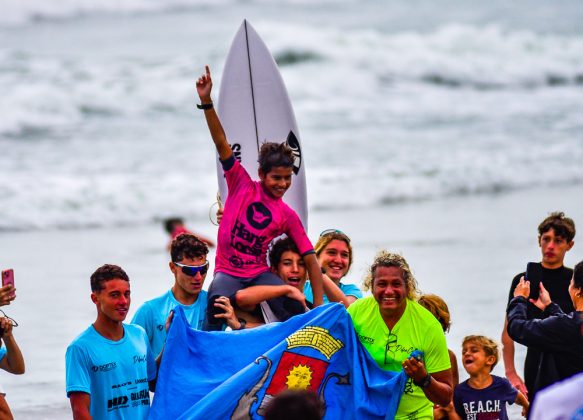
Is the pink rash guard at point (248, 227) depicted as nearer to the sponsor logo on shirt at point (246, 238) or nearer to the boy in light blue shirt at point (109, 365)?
the sponsor logo on shirt at point (246, 238)

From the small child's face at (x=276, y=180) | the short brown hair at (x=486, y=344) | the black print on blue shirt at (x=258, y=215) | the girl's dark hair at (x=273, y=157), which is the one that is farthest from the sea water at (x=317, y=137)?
the short brown hair at (x=486, y=344)

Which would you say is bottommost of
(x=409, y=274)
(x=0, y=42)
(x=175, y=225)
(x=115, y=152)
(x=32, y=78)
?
(x=409, y=274)

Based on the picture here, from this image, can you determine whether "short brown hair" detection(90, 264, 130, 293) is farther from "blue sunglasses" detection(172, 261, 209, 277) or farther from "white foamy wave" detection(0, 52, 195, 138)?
"white foamy wave" detection(0, 52, 195, 138)

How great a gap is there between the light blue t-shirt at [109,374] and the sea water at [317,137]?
9.96 feet

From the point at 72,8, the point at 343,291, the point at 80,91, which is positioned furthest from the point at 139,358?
the point at 72,8

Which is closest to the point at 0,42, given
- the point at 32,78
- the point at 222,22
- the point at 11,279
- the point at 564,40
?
the point at 32,78

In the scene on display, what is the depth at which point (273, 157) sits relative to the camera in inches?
266

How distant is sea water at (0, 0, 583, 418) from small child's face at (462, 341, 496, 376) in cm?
345

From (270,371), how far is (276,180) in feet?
4.42

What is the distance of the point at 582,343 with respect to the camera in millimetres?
5996

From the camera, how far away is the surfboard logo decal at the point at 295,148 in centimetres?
841

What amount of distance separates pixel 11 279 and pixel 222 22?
2977 cm

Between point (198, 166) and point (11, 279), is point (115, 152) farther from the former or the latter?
point (11, 279)

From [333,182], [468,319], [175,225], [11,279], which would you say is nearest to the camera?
[11,279]
